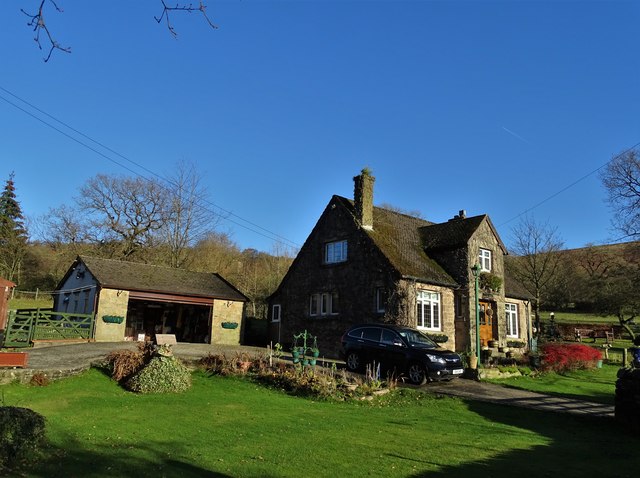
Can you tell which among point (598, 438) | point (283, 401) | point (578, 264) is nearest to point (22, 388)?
point (283, 401)

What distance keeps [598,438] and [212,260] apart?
42.6 m

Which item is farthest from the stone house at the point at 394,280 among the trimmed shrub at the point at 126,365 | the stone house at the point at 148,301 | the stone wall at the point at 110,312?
the trimmed shrub at the point at 126,365

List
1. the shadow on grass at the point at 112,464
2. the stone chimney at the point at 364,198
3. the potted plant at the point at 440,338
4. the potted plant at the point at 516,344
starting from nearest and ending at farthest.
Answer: the shadow on grass at the point at 112,464, the potted plant at the point at 440,338, the stone chimney at the point at 364,198, the potted plant at the point at 516,344

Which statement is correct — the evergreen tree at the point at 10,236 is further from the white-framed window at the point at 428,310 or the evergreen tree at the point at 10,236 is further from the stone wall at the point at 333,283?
the white-framed window at the point at 428,310

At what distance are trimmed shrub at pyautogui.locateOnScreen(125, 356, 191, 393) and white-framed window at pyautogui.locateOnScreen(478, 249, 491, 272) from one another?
17983 mm

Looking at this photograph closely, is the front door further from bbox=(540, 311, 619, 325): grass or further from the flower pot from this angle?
bbox=(540, 311, 619, 325): grass

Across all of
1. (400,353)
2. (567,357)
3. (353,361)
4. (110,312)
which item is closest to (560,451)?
(400,353)

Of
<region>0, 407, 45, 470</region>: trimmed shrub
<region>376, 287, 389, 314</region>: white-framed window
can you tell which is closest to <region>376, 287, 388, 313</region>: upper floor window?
<region>376, 287, 389, 314</region>: white-framed window

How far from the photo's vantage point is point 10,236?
51.2 metres

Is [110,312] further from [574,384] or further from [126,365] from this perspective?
[574,384]

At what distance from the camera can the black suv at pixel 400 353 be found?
15.9 m

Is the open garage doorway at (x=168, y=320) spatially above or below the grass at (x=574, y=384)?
above

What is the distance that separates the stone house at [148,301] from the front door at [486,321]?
47.8 feet

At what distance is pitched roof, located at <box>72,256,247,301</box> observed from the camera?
2636 centimetres
